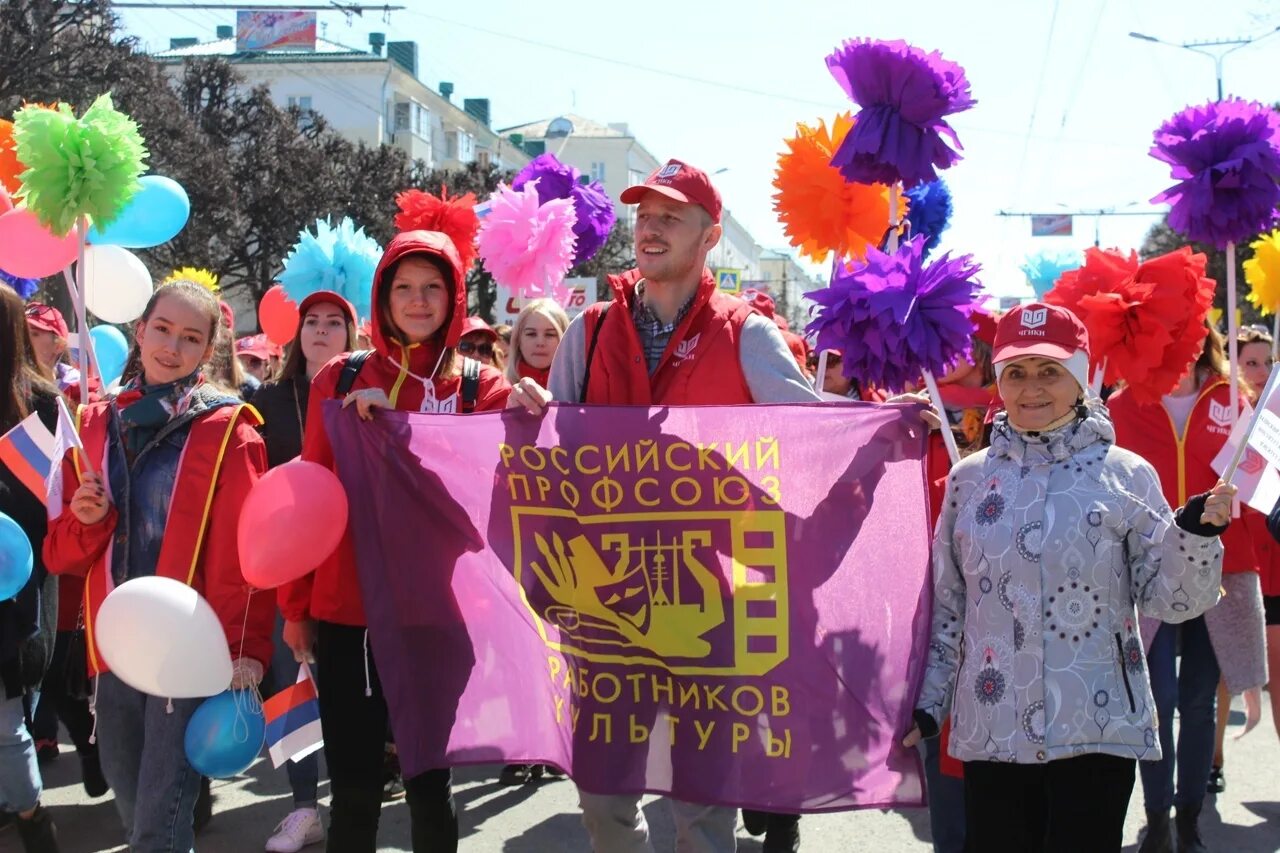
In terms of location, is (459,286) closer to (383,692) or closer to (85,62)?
(383,692)

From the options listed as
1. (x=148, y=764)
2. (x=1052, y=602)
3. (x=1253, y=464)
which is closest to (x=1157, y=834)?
(x=1052, y=602)

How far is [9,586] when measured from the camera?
4258 millimetres

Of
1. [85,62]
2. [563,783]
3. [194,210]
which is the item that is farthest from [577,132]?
[563,783]

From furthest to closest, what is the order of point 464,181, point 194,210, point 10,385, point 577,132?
point 577,132, point 464,181, point 194,210, point 10,385

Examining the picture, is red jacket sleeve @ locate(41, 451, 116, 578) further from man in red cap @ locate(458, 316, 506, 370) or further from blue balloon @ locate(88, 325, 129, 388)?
man in red cap @ locate(458, 316, 506, 370)

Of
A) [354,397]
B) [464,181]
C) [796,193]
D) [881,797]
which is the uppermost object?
[464,181]


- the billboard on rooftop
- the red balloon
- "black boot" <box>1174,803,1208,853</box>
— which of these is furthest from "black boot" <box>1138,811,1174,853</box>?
the billboard on rooftop

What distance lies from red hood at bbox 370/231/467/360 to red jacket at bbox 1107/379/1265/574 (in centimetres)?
265

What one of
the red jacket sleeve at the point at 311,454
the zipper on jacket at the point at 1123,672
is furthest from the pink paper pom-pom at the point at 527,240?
the zipper on jacket at the point at 1123,672

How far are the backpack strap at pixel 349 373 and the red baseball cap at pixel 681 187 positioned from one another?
1001 mm

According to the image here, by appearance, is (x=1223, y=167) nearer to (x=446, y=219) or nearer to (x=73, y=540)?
(x=446, y=219)

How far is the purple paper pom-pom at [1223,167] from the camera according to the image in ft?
14.6

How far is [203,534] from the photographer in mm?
3939

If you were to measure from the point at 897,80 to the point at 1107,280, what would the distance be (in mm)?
→ 906
